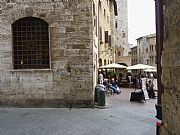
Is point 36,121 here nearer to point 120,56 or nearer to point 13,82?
point 13,82

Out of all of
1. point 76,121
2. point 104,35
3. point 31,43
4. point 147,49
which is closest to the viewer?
point 76,121

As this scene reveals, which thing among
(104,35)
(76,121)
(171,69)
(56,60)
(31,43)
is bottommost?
(76,121)

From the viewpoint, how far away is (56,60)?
11492 mm

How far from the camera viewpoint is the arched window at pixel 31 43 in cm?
1159

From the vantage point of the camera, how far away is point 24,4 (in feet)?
37.9

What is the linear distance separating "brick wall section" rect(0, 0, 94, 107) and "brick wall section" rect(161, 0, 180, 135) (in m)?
8.15

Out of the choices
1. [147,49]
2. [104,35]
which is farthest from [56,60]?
[147,49]

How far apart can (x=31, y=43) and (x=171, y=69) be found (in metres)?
9.32

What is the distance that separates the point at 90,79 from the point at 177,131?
342 inches

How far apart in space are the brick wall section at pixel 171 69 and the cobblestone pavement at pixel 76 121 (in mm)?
4399

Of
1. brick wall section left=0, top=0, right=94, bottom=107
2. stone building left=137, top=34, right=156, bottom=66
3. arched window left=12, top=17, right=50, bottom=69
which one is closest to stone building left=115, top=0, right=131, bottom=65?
stone building left=137, top=34, right=156, bottom=66

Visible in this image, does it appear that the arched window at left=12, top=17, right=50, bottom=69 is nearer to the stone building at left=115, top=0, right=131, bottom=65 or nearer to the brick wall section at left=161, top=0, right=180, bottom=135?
the brick wall section at left=161, top=0, right=180, bottom=135

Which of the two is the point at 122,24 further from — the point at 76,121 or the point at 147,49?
the point at 76,121

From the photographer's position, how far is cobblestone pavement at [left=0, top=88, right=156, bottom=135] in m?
7.60
